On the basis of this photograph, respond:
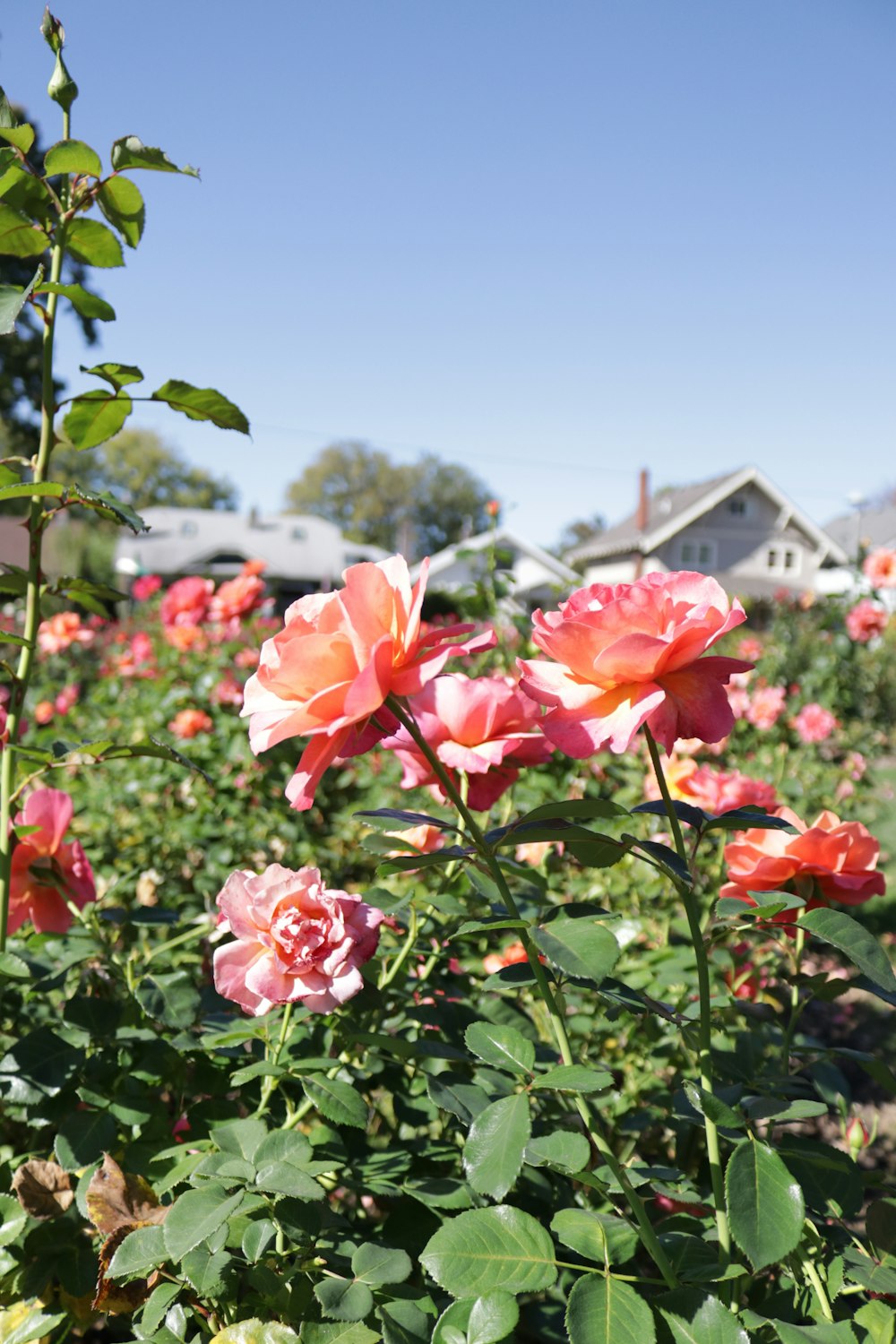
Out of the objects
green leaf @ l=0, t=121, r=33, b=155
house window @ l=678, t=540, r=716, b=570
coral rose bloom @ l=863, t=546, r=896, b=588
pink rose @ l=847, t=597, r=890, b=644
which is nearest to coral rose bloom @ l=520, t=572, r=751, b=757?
green leaf @ l=0, t=121, r=33, b=155

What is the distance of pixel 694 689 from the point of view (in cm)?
77

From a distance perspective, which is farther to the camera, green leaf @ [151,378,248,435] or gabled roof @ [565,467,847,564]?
gabled roof @ [565,467,847,564]

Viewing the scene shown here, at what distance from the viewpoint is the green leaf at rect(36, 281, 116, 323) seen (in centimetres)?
108

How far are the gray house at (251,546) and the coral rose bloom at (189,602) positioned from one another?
33.7 meters

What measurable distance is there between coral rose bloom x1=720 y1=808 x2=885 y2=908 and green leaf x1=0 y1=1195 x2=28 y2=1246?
0.80 meters

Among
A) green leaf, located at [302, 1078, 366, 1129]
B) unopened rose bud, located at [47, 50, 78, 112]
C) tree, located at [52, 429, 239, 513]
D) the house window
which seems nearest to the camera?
green leaf, located at [302, 1078, 366, 1129]

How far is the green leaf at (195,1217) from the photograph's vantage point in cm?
72

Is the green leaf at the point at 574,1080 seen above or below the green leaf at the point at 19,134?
below

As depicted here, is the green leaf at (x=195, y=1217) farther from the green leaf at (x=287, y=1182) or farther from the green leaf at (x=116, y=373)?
the green leaf at (x=116, y=373)

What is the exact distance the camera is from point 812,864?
0.97m

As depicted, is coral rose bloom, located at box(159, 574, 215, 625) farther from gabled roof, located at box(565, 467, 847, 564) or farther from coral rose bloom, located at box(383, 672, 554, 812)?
gabled roof, located at box(565, 467, 847, 564)

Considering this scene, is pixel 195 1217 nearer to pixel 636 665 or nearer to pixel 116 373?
pixel 636 665

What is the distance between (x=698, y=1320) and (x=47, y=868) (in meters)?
0.90

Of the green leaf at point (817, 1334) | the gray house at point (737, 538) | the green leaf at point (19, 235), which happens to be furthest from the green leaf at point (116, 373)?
the gray house at point (737, 538)
